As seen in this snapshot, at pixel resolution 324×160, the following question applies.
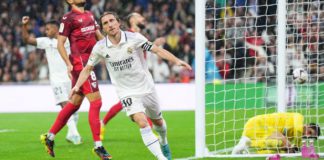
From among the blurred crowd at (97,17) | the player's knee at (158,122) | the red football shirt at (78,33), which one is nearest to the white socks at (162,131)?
the player's knee at (158,122)

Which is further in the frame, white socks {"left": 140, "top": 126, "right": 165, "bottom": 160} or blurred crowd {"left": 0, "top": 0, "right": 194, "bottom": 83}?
blurred crowd {"left": 0, "top": 0, "right": 194, "bottom": 83}

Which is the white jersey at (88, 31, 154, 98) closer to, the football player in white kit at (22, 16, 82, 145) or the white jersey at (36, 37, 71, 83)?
the football player in white kit at (22, 16, 82, 145)

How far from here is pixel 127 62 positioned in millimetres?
9164

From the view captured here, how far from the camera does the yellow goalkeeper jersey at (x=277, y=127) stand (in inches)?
426

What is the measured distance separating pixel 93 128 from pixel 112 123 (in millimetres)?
6586

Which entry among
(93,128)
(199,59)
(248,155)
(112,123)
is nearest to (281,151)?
(248,155)

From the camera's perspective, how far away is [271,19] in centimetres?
1403

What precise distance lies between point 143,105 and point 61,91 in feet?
13.2

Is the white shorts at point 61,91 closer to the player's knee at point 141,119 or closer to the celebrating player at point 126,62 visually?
the celebrating player at point 126,62

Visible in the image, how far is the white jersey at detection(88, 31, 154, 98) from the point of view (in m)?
9.16

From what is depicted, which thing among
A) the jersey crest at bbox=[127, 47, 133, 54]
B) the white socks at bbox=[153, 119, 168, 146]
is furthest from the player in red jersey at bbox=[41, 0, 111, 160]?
the jersey crest at bbox=[127, 47, 133, 54]

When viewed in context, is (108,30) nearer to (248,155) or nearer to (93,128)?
(93,128)

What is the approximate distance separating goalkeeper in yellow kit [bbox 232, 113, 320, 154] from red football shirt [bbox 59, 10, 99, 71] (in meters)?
2.34

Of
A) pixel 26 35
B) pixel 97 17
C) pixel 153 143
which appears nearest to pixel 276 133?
pixel 153 143
